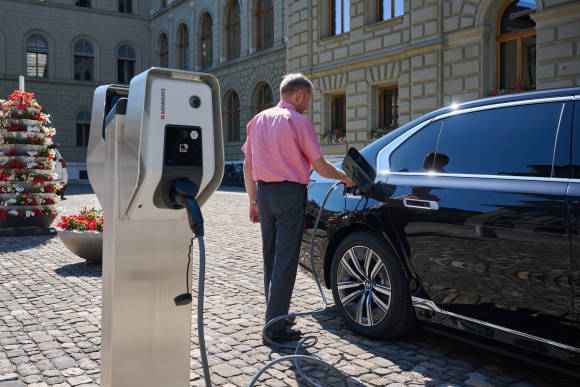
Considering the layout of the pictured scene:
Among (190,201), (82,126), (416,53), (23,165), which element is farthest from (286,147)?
(82,126)

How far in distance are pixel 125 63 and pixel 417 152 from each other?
40.0m

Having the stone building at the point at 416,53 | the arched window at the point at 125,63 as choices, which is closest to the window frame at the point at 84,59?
the arched window at the point at 125,63

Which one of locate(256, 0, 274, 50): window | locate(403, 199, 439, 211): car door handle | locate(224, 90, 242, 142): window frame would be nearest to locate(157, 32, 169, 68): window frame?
locate(224, 90, 242, 142): window frame

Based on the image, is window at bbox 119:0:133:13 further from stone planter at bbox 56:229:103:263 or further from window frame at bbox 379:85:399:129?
stone planter at bbox 56:229:103:263

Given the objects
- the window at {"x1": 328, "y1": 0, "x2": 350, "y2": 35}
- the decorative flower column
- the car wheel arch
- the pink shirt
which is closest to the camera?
the car wheel arch

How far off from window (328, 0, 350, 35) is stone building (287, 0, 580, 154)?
0.04 m

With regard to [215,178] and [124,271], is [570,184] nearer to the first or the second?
[215,178]

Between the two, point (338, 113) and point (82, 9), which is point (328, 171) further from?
point (82, 9)

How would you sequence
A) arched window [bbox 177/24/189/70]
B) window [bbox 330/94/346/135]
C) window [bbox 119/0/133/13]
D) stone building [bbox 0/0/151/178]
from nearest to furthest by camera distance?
1. window [bbox 330/94/346/135]
2. stone building [bbox 0/0/151/178]
3. arched window [bbox 177/24/189/70]
4. window [bbox 119/0/133/13]

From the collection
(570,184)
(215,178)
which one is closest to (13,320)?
(215,178)

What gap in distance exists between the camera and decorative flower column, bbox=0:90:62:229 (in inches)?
361

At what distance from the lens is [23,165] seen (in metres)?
9.32

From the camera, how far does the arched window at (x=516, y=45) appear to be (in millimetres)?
14891

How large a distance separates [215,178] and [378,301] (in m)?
2.08
